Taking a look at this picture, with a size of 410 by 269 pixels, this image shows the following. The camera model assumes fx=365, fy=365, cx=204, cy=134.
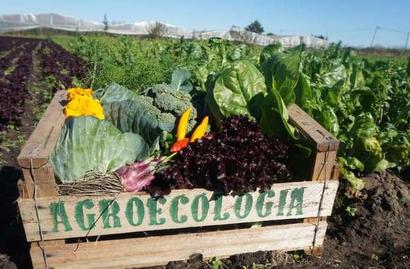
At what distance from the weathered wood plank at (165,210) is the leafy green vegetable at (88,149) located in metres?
0.19

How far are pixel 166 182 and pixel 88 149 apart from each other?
0.51 m

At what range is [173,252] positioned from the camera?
2342mm

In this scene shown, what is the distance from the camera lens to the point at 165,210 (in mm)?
2217

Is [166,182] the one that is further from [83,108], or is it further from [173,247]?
[83,108]

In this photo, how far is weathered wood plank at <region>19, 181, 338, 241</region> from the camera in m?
2.09

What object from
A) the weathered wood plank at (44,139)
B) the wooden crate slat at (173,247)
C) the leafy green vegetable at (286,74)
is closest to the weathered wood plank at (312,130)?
the leafy green vegetable at (286,74)

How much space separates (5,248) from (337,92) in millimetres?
3065

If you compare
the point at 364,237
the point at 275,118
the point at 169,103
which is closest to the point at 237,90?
the point at 275,118

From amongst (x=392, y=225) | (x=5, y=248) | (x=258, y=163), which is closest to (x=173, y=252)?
(x=258, y=163)

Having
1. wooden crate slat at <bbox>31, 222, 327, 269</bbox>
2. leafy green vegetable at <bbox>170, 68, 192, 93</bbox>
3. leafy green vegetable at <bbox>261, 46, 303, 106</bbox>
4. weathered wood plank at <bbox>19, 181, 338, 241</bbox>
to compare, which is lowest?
wooden crate slat at <bbox>31, 222, 327, 269</bbox>

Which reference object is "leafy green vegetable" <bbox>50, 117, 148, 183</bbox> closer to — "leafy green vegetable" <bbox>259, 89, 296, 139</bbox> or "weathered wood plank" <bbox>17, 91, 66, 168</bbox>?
"weathered wood plank" <bbox>17, 91, 66, 168</bbox>

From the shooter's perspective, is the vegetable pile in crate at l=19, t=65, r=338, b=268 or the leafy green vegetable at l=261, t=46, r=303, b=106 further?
the leafy green vegetable at l=261, t=46, r=303, b=106

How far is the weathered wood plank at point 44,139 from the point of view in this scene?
6.35 ft

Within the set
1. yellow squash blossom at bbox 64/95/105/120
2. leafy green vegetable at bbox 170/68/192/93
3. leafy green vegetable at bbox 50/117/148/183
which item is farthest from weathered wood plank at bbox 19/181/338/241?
leafy green vegetable at bbox 170/68/192/93
